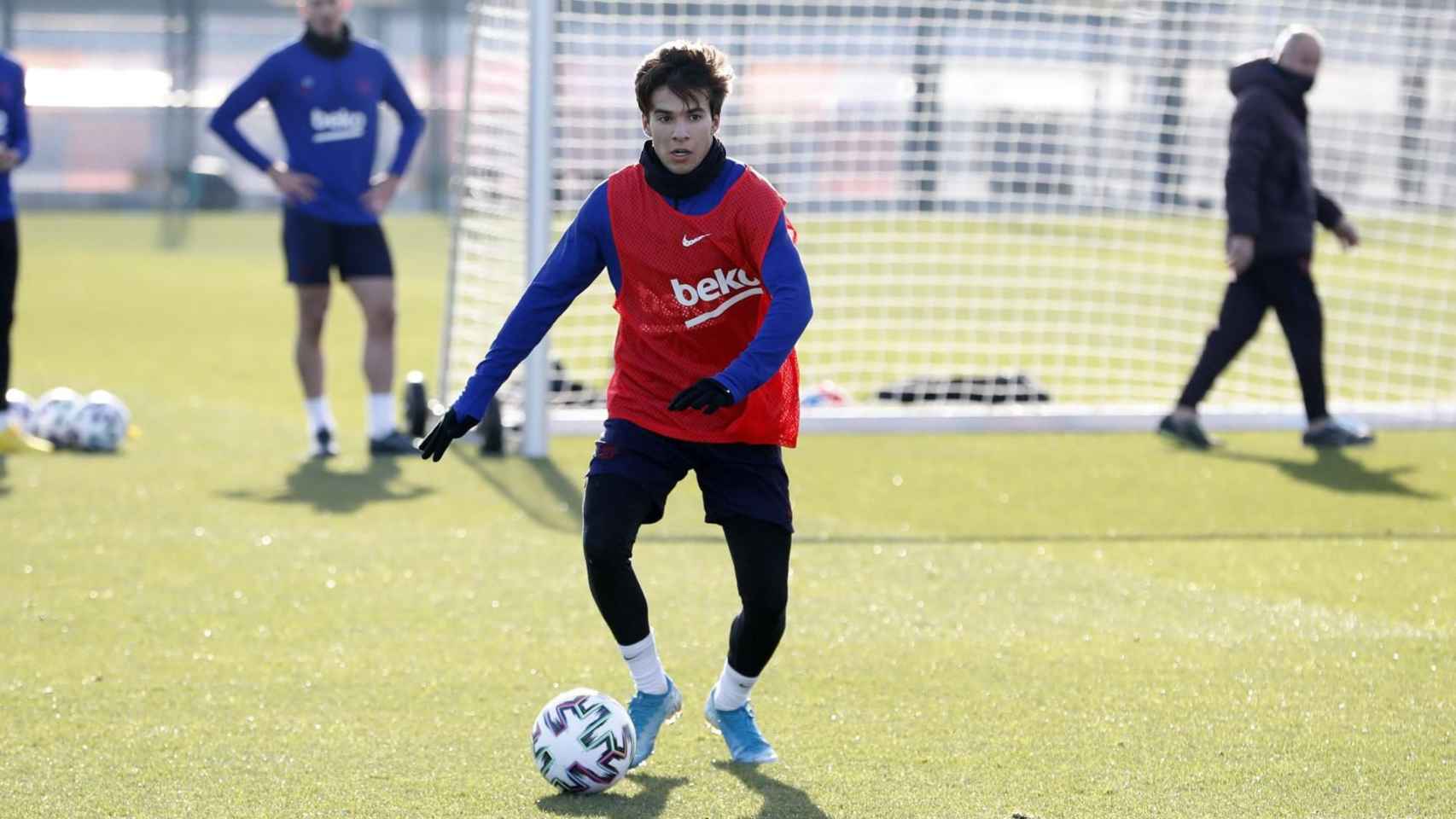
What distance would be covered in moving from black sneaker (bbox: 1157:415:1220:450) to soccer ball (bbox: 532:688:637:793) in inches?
240

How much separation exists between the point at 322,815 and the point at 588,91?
743cm

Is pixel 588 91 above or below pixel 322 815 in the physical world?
above

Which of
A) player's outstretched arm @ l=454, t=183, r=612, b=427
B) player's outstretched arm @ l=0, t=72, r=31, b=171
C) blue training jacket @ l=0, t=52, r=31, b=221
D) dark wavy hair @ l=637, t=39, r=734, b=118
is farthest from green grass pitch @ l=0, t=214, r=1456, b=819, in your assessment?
dark wavy hair @ l=637, t=39, r=734, b=118

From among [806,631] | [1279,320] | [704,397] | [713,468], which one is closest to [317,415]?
[806,631]

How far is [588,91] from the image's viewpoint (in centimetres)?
1105

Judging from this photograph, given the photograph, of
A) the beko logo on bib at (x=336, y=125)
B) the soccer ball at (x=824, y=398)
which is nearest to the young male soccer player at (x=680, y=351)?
the beko logo on bib at (x=336, y=125)

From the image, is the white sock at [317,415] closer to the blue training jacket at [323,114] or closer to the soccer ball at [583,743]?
the blue training jacket at [323,114]

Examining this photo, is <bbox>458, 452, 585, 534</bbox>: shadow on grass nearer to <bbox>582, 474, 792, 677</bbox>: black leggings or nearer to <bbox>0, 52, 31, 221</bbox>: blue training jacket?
<bbox>0, 52, 31, 221</bbox>: blue training jacket

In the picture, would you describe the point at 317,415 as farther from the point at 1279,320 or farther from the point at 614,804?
the point at 614,804

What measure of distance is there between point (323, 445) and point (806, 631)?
4.21 m

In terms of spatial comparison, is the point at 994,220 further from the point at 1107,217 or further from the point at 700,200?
the point at 700,200

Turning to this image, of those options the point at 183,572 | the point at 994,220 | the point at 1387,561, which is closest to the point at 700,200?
the point at 183,572

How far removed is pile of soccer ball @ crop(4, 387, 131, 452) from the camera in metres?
9.50

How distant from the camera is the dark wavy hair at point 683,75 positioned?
4.23m
